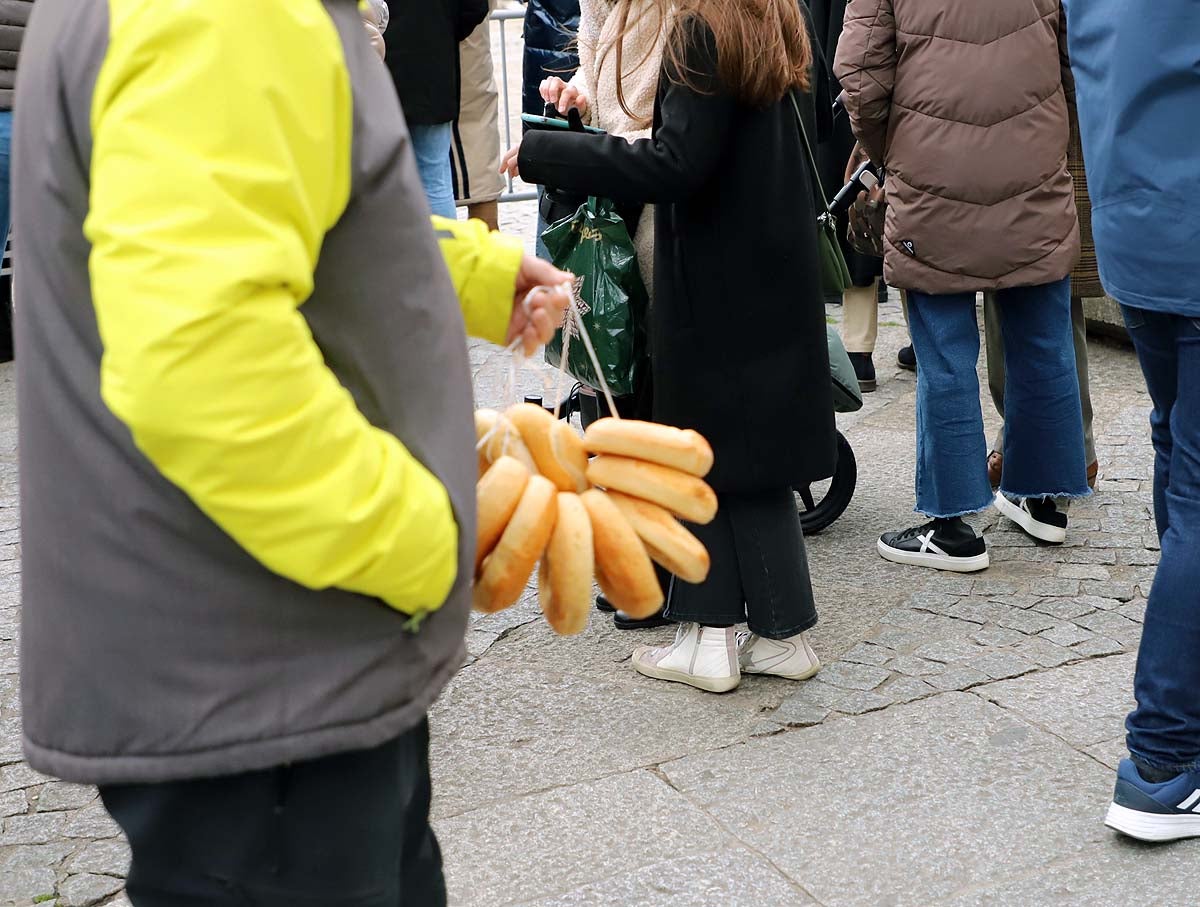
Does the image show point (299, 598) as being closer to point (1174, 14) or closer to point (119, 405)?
point (119, 405)

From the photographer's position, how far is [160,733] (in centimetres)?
153

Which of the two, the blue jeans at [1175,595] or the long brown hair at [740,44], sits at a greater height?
the long brown hair at [740,44]

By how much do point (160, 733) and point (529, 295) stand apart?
0.78 metres

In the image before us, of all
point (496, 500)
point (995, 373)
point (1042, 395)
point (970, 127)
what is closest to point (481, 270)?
point (496, 500)

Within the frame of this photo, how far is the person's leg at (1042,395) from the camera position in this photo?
447 centimetres

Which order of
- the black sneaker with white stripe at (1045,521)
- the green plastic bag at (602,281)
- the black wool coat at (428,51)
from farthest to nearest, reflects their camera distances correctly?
the black wool coat at (428,51) < the black sneaker with white stripe at (1045,521) < the green plastic bag at (602,281)

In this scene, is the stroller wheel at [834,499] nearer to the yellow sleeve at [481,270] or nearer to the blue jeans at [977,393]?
the blue jeans at [977,393]

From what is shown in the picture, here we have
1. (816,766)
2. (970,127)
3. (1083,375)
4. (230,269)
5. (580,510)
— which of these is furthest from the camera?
(1083,375)

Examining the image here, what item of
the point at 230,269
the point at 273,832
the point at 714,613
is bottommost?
the point at 714,613

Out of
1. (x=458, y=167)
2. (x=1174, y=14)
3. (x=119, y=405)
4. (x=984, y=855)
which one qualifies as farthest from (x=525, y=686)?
(x=458, y=167)

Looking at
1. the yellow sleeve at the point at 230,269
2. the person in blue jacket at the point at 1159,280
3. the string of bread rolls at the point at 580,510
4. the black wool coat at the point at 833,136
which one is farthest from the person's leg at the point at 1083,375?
the yellow sleeve at the point at 230,269

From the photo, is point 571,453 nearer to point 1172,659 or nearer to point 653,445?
point 653,445

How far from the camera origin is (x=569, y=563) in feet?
6.33

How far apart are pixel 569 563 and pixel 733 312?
5.64 ft
